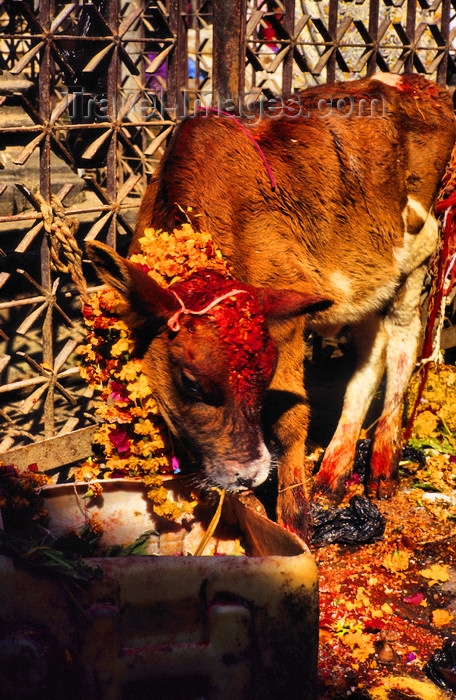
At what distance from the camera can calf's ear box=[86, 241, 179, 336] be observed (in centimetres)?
292

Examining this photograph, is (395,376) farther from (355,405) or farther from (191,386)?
(191,386)

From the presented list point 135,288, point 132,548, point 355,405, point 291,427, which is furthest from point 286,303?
point 355,405

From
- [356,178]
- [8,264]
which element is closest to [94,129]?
[356,178]

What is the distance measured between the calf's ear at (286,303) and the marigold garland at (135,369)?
0.77 ft

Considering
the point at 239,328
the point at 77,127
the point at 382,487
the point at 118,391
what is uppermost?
the point at 77,127

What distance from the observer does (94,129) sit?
174 inches

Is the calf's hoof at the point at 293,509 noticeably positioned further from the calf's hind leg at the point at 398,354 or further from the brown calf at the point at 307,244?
the calf's hind leg at the point at 398,354

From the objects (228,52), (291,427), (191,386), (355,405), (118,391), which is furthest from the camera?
(355,405)

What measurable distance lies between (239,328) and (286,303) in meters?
0.39

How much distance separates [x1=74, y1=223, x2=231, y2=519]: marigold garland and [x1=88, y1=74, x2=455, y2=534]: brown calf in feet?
0.39

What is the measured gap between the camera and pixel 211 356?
289 centimetres

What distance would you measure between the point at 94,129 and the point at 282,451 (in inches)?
97.4

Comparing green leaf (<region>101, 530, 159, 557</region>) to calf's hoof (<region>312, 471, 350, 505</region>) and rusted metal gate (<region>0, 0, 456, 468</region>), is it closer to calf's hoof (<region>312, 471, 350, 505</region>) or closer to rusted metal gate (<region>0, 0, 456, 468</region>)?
rusted metal gate (<region>0, 0, 456, 468</region>)

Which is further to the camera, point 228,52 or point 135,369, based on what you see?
point 228,52
